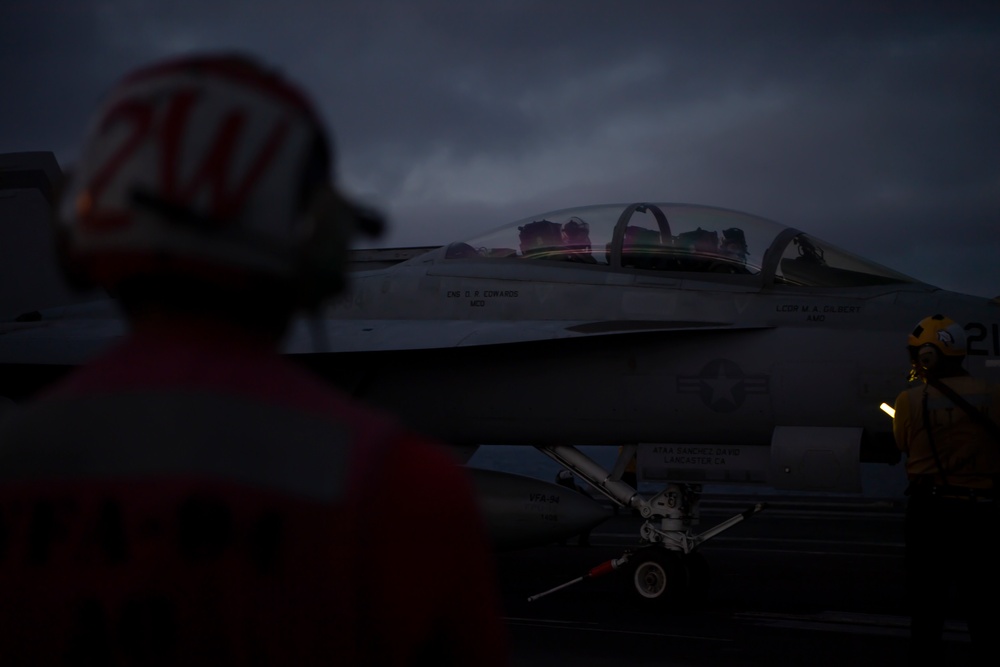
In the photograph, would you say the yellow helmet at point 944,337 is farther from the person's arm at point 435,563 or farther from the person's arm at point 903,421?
the person's arm at point 435,563

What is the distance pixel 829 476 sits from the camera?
266 inches

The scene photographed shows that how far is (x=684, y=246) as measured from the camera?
7738 mm

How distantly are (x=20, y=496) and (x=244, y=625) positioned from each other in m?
0.31

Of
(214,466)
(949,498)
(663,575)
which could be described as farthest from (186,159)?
(663,575)

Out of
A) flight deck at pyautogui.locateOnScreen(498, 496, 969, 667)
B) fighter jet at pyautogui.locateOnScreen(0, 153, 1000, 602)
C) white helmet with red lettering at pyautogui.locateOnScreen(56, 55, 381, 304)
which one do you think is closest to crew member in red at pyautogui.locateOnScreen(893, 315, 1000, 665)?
flight deck at pyautogui.locateOnScreen(498, 496, 969, 667)

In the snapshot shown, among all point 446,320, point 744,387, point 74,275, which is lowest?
point 74,275

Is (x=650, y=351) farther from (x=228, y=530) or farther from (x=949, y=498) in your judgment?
(x=228, y=530)

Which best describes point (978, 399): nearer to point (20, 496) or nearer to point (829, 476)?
point (829, 476)

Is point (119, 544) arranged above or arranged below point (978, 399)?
below

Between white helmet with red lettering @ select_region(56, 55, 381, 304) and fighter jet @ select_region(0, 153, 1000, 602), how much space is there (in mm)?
5566

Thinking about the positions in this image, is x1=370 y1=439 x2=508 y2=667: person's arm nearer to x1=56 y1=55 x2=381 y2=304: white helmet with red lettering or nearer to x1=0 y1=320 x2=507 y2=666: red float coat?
x1=0 y1=320 x2=507 y2=666: red float coat

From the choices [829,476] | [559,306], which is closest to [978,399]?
[829,476]

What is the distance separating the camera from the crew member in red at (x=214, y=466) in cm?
99

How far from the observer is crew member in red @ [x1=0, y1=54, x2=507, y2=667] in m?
0.99
